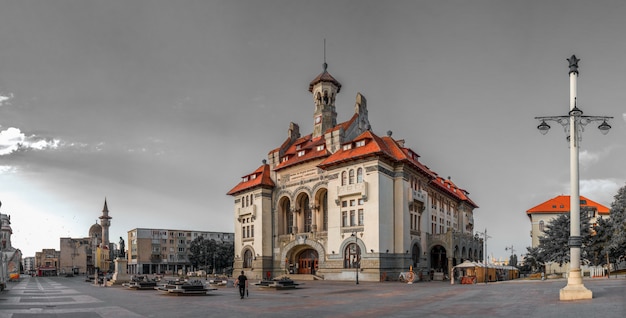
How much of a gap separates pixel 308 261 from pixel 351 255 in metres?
9.99

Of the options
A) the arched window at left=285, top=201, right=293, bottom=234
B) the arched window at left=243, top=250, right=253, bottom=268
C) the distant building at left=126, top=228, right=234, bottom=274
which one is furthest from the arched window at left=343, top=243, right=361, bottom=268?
the distant building at left=126, top=228, right=234, bottom=274

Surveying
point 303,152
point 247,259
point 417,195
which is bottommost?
point 247,259

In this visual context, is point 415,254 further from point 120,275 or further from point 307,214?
point 120,275

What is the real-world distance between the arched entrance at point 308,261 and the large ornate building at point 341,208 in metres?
0.15

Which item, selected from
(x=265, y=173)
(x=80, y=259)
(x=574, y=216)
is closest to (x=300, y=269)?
(x=265, y=173)

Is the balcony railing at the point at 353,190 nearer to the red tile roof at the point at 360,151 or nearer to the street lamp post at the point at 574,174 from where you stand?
the red tile roof at the point at 360,151

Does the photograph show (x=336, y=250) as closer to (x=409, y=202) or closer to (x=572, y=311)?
(x=409, y=202)

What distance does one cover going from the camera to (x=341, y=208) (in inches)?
2263

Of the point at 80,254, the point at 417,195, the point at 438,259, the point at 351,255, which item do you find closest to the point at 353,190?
the point at 351,255

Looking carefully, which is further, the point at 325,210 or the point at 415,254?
the point at 325,210

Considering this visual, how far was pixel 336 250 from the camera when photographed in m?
57.4

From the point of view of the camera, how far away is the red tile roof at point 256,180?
226 ft

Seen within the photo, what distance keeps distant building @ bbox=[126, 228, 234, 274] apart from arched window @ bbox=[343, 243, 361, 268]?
88.3m

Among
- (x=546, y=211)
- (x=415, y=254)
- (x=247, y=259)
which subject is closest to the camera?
(x=415, y=254)
